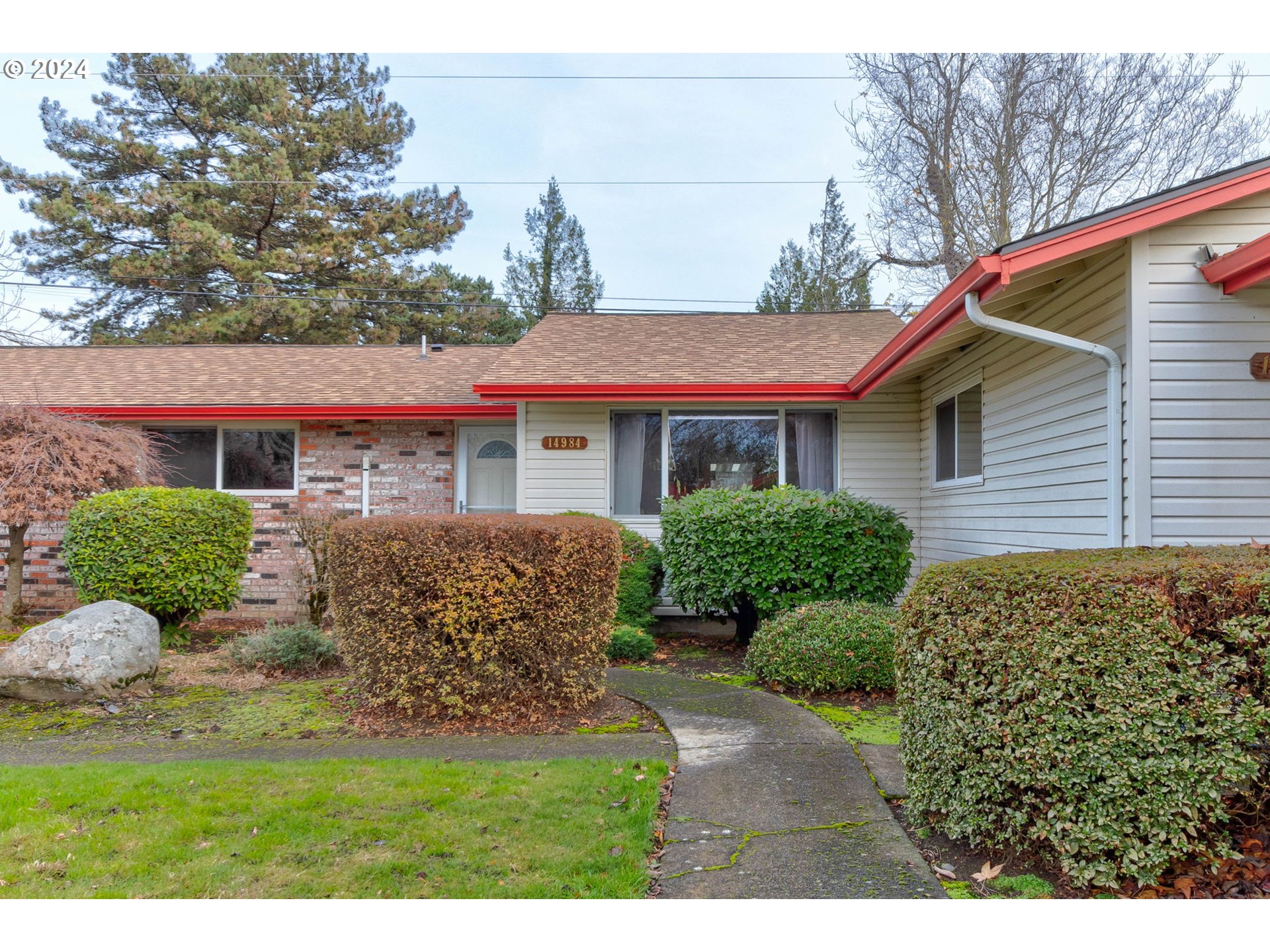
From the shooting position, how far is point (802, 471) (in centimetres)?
913

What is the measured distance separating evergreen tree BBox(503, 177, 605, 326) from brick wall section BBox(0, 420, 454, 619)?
1612 cm

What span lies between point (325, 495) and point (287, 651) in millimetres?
3786

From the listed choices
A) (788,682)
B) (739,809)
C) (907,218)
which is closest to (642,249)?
(907,218)

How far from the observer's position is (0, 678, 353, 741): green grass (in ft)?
15.9

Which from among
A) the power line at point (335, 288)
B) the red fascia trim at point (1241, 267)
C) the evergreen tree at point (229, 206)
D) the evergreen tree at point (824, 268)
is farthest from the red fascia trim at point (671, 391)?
the evergreen tree at point (824, 268)

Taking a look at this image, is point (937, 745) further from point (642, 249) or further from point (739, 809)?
point (642, 249)

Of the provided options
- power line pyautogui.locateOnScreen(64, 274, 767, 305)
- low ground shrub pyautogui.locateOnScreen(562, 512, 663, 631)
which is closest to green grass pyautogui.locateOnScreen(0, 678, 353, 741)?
low ground shrub pyautogui.locateOnScreen(562, 512, 663, 631)

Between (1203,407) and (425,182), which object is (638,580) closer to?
(1203,407)

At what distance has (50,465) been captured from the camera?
7789 millimetres

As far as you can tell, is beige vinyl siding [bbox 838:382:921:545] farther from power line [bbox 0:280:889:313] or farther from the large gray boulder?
power line [bbox 0:280:889:313]

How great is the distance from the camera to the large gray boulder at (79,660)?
5504 millimetres

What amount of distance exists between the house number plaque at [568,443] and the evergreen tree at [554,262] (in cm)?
1710

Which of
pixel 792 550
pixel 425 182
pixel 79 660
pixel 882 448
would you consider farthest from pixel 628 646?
pixel 425 182

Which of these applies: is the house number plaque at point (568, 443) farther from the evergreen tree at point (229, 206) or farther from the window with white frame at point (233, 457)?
the evergreen tree at point (229, 206)
